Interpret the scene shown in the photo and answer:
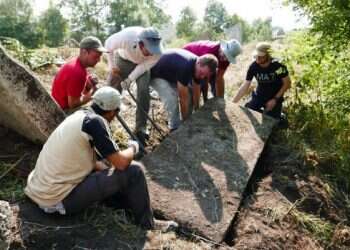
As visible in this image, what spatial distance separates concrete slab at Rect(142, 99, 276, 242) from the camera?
419cm

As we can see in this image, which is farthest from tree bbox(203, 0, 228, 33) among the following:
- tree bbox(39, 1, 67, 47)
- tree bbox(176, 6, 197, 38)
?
tree bbox(39, 1, 67, 47)

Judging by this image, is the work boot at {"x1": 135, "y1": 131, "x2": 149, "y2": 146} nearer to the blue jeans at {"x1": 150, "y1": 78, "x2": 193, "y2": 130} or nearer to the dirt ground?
the dirt ground

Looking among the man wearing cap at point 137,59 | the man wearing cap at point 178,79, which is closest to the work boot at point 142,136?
the man wearing cap at point 137,59

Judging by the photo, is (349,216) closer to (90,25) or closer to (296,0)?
(296,0)

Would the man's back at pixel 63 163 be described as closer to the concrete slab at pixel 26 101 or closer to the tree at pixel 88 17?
the concrete slab at pixel 26 101

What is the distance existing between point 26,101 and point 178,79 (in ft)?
6.35

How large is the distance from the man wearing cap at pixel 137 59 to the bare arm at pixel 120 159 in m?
2.05

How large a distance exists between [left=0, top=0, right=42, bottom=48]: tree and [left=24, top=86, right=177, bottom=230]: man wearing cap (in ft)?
84.3

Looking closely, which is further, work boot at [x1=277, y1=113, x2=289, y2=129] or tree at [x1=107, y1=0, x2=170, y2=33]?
tree at [x1=107, y1=0, x2=170, y2=33]

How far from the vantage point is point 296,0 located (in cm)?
561

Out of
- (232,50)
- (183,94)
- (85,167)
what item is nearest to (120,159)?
(85,167)

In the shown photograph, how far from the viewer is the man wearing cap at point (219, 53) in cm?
598

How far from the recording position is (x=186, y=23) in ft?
136

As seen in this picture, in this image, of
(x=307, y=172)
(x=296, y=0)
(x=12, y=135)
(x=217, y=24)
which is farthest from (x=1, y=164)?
(x=217, y=24)
